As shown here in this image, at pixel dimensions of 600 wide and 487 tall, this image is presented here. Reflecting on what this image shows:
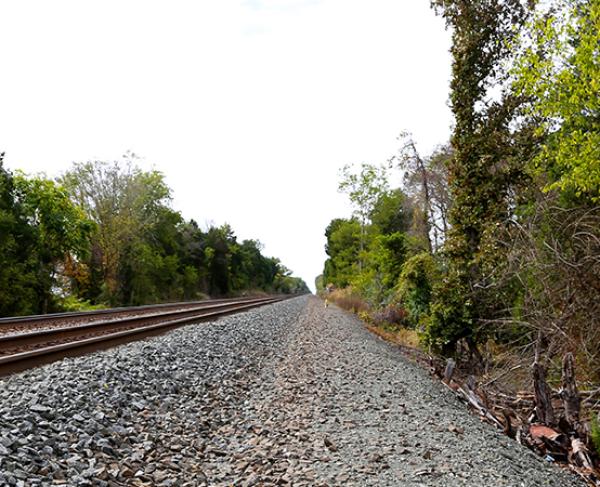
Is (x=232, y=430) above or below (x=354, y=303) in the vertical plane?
below

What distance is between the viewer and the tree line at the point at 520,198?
694 cm

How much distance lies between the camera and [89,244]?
69.1 ft

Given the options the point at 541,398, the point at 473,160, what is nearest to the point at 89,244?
the point at 473,160

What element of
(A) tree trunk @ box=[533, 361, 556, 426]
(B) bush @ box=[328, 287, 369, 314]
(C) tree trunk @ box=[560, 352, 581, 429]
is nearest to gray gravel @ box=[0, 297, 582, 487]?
(A) tree trunk @ box=[533, 361, 556, 426]

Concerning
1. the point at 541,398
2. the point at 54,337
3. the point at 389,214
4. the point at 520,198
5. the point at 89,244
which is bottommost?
the point at 541,398

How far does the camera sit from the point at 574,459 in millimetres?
4949

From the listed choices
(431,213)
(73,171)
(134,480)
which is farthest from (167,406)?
(73,171)

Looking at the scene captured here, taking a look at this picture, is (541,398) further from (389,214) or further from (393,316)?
(389,214)

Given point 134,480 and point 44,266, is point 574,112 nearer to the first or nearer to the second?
point 134,480

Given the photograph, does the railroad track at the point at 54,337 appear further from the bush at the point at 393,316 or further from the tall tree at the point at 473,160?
the bush at the point at 393,316

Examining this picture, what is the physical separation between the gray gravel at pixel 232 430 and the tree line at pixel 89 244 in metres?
11.0

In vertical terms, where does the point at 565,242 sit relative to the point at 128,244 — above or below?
below

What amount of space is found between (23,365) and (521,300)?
931cm

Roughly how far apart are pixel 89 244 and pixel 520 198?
19.5 m
